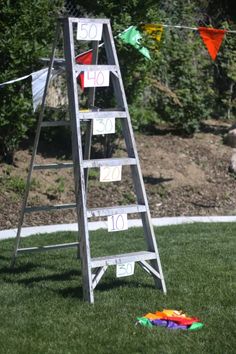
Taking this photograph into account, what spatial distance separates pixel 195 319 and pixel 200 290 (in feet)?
2.76

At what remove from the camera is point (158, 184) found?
11.6 m

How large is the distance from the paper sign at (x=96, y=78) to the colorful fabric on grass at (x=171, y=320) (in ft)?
5.99

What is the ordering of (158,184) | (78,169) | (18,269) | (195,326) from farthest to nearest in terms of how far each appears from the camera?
(158,184) < (18,269) < (78,169) < (195,326)

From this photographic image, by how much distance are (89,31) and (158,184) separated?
223 inches

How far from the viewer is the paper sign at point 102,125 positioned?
591cm

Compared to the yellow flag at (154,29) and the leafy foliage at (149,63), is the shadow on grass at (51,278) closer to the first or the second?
the yellow flag at (154,29)

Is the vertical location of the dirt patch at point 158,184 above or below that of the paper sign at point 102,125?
below

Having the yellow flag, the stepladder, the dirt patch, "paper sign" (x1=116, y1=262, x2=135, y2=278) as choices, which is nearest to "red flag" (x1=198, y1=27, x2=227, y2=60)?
the yellow flag

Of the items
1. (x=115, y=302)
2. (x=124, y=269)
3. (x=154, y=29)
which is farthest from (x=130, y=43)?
(x=115, y=302)

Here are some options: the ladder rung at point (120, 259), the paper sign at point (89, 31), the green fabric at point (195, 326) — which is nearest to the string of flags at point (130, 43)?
the paper sign at point (89, 31)

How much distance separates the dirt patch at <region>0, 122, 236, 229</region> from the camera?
10.5 metres

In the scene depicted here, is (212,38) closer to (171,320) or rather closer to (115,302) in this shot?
(115,302)

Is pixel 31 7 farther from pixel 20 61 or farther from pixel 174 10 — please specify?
pixel 174 10

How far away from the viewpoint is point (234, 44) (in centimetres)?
1420
